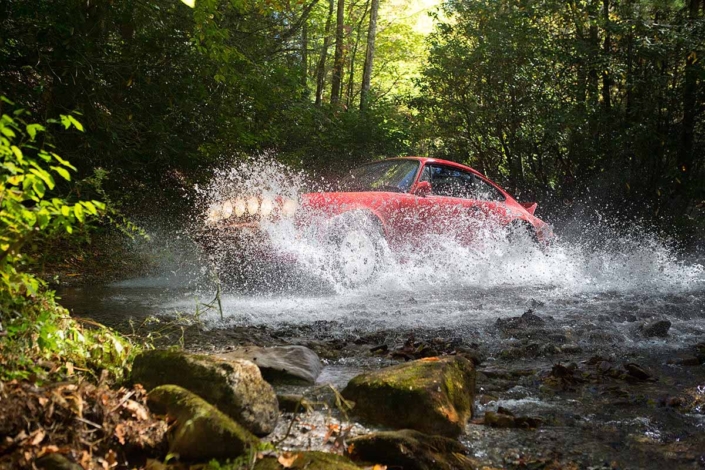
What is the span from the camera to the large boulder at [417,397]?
2.99 metres

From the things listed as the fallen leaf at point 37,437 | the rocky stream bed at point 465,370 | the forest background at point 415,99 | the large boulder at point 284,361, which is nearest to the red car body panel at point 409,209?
the rocky stream bed at point 465,370

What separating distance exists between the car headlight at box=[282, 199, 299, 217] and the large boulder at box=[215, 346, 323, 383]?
2.75 m

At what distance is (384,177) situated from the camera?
8250 millimetres

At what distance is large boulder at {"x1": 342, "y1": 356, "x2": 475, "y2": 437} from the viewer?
9.82ft

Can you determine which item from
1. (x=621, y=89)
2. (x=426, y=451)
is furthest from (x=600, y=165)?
(x=426, y=451)

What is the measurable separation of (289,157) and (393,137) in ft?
9.16

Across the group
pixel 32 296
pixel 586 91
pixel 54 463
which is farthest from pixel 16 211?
pixel 586 91

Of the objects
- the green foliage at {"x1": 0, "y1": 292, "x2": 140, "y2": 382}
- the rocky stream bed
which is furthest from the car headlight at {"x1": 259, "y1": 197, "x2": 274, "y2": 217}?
the green foliage at {"x1": 0, "y1": 292, "x2": 140, "y2": 382}

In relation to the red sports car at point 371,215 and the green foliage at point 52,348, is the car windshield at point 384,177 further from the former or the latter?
the green foliage at point 52,348

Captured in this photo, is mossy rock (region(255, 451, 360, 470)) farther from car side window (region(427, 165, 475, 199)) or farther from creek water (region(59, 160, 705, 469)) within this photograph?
car side window (region(427, 165, 475, 199))

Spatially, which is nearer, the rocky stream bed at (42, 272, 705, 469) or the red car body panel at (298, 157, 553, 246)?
the rocky stream bed at (42, 272, 705, 469)

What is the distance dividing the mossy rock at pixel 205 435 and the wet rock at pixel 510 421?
129 centimetres

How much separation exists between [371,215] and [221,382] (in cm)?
488

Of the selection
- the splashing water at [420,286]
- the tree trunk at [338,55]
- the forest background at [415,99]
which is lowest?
the splashing water at [420,286]
